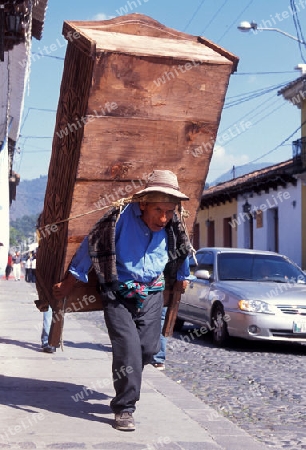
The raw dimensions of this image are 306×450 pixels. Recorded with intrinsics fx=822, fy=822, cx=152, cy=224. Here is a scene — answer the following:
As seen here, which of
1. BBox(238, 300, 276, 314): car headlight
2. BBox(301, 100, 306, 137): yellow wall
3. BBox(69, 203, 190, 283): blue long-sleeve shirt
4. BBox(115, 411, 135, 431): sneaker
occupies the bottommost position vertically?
BBox(115, 411, 135, 431): sneaker

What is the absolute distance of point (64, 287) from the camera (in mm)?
6078

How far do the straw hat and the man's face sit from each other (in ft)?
0.16

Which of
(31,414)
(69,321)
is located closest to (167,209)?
(31,414)

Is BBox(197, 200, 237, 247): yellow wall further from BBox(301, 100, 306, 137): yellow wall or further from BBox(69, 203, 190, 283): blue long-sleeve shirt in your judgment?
BBox(69, 203, 190, 283): blue long-sleeve shirt

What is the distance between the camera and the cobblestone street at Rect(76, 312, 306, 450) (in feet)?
21.1

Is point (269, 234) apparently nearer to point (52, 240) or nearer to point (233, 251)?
point (233, 251)

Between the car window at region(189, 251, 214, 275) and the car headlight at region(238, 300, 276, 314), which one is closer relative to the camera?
the car headlight at region(238, 300, 276, 314)

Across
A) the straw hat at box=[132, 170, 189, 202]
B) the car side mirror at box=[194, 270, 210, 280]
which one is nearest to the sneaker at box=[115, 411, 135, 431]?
the straw hat at box=[132, 170, 189, 202]

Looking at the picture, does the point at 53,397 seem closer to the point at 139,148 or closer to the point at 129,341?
the point at 129,341

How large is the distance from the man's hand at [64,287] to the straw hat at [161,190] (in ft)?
2.57

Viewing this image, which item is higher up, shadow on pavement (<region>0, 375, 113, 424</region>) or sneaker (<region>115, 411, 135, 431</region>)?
sneaker (<region>115, 411, 135, 431</region>)

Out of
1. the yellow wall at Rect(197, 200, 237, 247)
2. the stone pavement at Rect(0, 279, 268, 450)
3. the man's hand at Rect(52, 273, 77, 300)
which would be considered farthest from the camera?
the yellow wall at Rect(197, 200, 237, 247)

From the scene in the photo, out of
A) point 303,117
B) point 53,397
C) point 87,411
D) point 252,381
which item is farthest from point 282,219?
point 87,411

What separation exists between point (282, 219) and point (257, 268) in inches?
794
